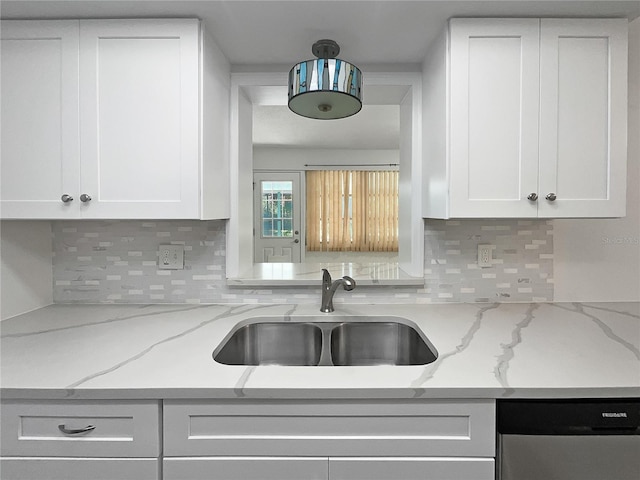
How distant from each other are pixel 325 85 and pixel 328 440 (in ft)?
3.54

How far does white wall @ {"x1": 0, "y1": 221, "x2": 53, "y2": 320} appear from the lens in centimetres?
139

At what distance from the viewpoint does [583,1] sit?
4.04ft

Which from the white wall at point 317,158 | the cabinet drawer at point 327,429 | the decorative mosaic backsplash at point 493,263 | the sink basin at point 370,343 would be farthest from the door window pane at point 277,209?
the cabinet drawer at point 327,429

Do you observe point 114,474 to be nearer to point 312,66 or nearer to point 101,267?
point 101,267

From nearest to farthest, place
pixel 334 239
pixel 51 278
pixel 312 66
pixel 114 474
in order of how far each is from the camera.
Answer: pixel 114 474 → pixel 312 66 → pixel 51 278 → pixel 334 239

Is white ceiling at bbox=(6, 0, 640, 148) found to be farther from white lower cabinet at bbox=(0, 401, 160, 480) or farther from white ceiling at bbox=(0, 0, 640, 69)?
white lower cabinet at bbox=(0, 401, 160, 480)

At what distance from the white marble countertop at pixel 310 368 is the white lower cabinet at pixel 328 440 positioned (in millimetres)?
50

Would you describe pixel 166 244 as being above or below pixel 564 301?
above

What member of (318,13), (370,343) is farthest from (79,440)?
(318,13)

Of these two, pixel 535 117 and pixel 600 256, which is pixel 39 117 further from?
pixel 600 256

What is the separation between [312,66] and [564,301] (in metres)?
1.52

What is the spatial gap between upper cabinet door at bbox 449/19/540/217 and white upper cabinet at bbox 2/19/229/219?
95cm

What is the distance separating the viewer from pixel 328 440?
35.7 inches

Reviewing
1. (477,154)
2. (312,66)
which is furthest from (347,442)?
(312,66)
